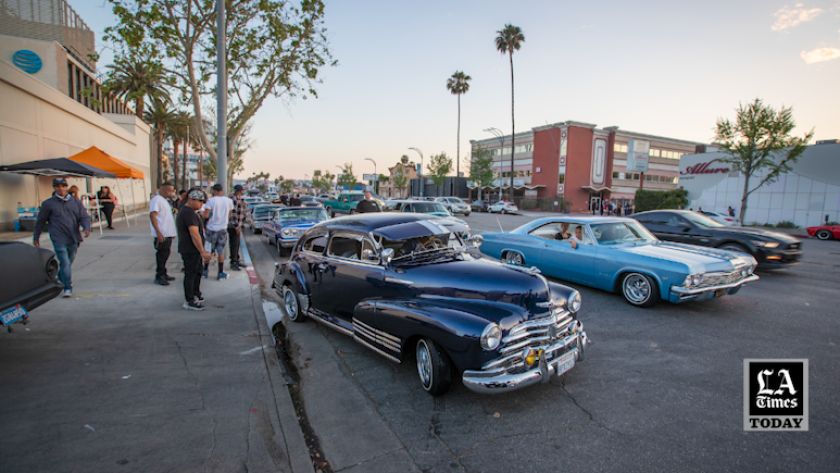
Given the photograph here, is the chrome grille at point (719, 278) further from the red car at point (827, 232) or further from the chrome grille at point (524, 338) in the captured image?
the red car at point (827, 232)

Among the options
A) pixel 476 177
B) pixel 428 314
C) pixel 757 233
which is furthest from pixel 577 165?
pixel 428 314

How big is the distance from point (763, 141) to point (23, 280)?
→ 1409 inches

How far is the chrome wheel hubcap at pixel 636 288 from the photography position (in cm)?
640

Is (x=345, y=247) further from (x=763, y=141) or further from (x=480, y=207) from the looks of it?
(x=480, y=207)

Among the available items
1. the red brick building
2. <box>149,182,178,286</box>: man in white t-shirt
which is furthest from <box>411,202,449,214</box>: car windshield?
the red brick building

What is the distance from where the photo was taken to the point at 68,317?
5551mm

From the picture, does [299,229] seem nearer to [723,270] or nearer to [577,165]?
[723,270]

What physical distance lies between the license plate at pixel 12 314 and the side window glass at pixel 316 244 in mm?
2951

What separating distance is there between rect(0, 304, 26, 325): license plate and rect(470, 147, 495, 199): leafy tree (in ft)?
178

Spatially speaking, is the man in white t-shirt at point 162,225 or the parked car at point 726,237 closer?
the man in white t-shirt at point 162,225

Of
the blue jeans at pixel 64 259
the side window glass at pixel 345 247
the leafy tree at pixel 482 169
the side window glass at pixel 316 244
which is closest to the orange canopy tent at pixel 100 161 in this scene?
the blue jeans at pixel 64 259

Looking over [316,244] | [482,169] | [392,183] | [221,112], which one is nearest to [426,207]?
[221,112]

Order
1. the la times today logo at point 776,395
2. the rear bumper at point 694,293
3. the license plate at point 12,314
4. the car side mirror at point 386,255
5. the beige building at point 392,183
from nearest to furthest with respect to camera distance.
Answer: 1. the la times today logo at point 776,395
2. the license plate at point 12,314
3. the car side mirror at point 386,255
4. the rear bumper at point 694,293
5. the beige building at point 392,183

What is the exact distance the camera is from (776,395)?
364 cm
